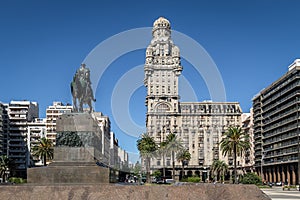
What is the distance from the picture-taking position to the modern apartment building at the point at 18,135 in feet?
488

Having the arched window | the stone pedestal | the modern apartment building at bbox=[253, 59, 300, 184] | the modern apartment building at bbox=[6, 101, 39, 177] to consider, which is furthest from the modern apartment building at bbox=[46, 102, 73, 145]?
the stone pedestal

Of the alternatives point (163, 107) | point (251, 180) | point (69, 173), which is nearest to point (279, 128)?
point (251, 180)

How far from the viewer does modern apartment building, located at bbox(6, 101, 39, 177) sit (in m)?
149

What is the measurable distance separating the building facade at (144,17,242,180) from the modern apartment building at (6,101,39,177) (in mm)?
44434

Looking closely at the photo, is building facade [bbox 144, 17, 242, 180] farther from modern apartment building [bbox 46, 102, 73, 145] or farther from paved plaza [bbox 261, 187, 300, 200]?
paved plaza [bbox 261, 187, 300, 200]

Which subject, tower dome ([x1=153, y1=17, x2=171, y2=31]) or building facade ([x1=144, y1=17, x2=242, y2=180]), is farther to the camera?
tower dome ([x1=153, y1=17, x2=171, y2=31])

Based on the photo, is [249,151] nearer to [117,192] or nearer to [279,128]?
[279,128]

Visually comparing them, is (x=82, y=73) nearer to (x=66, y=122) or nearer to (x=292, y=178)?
(x=66, y=122)

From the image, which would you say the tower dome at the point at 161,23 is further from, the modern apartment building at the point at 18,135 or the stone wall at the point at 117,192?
the stone wall at the point at 117,192

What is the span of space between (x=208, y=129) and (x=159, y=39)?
4699 cm

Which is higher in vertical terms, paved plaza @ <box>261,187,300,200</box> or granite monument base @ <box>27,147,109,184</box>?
granite monument base @ <box>27,147,109,184</box>

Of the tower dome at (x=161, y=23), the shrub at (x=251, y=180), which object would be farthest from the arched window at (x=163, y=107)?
the shrub at (x=251, y=180)

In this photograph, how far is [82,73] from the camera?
3562 cm

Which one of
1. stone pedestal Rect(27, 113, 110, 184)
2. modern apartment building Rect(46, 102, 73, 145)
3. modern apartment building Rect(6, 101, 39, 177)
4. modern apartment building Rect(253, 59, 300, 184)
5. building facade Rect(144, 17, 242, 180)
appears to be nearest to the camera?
stone pedestal Rect(27, 113, 110, 184)
